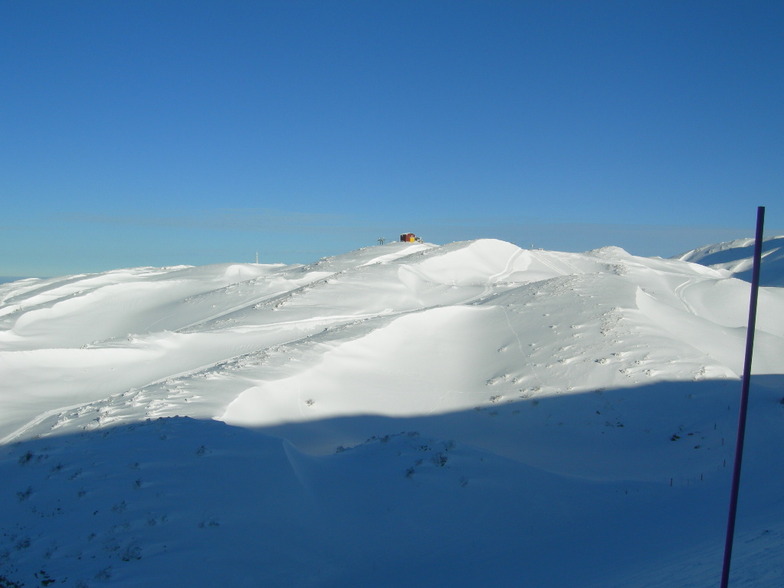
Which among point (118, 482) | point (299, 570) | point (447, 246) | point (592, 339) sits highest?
point (447, 246)

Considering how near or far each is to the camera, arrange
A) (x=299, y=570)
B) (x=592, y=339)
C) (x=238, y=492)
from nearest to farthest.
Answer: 1. (x=299, y=570)
2. (x=238, y=492)
3. (x=592, y=339)

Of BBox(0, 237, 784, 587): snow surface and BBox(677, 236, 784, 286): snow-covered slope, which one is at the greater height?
BBox(677, 236, 784, 286): snow-covered slope

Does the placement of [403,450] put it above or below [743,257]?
below

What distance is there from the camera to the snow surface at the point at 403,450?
6.40 metres

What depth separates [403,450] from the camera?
891cm

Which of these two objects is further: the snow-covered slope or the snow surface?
the snow-covered slope

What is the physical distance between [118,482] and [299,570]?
285 centimetres

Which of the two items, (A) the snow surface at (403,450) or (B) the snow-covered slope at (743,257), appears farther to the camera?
(B) the snow-covered slope at (743,257)

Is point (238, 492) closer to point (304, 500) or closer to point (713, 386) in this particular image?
point (304, 500)

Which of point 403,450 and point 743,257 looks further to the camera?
point 743,257

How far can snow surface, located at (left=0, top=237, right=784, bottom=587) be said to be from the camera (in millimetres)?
6398

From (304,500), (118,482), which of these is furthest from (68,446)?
(304,500)

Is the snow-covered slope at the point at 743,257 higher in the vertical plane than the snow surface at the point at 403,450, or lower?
higher

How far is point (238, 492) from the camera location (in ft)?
24.8
